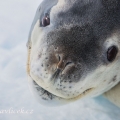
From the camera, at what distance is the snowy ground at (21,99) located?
175 cm

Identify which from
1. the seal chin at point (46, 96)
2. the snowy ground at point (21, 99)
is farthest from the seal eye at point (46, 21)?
the snowy ground at point (21, 99)

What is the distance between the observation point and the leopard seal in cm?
122

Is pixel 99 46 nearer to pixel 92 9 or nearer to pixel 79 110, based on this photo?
pixel 92 9

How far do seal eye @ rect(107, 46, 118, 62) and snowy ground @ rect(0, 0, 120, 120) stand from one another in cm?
54

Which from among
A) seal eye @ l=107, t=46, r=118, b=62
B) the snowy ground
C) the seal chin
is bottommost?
the snowy ground

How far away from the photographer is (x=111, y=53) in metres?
1.38

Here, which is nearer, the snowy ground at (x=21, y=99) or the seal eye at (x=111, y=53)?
the seal eye at (x=111, y=53)

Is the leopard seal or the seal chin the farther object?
the seal chin

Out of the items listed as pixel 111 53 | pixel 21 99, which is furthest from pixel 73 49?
pixel 21 99

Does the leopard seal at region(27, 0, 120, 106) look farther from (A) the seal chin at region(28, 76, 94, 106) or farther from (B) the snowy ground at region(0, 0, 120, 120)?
(B) the snowy ground at region(0, 0, 120, 120)

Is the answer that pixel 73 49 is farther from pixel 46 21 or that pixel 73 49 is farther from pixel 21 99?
pixel 21 99

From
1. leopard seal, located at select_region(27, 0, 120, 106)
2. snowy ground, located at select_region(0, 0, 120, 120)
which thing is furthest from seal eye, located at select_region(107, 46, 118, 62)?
snowy ground, located at select_region(0, 0, 120, 120)

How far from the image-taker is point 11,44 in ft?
7.86

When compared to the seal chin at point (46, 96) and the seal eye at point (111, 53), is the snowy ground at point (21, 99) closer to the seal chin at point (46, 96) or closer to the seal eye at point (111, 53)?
the seal chin at point (46, 96)
